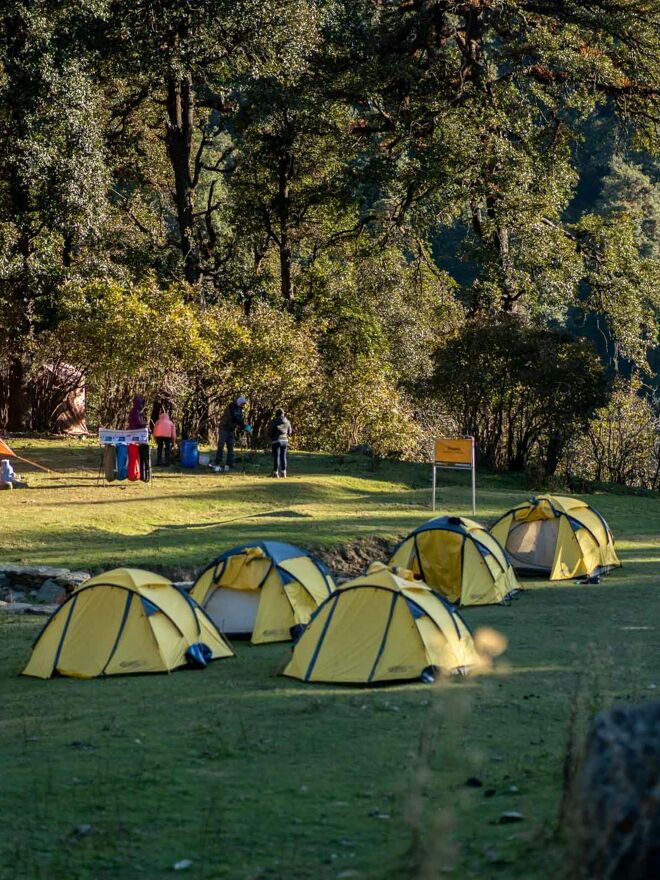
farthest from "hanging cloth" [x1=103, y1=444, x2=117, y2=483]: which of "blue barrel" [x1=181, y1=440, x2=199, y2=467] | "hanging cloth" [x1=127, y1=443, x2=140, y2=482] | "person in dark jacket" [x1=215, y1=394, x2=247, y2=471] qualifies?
"blue barrel" [x1=181, y1=440, x2=199, y2=467]

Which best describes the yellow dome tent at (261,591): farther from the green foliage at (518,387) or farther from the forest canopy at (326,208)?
the green foliage at (518,387)

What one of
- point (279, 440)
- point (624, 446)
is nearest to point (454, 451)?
point (279, 440)

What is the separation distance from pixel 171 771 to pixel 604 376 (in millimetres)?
31863

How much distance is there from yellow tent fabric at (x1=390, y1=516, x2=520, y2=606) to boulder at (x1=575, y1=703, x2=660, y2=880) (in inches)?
603

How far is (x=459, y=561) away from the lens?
2064cm

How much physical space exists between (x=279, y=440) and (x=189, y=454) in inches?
116

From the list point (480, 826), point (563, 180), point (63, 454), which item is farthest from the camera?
point (563, 180)

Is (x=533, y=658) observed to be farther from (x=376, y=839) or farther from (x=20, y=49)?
(x=20, y=49)

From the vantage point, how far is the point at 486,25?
40.8 metres

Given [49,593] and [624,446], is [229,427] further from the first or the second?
[624,446]

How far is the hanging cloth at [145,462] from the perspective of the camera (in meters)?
31.0

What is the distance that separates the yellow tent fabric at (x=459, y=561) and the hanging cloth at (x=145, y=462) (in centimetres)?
1139

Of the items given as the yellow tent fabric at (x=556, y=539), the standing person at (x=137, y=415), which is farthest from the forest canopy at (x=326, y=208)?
the yellow tent fabric at (x=556, y=539)

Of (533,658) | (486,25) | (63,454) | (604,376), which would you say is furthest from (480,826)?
(486,25)
